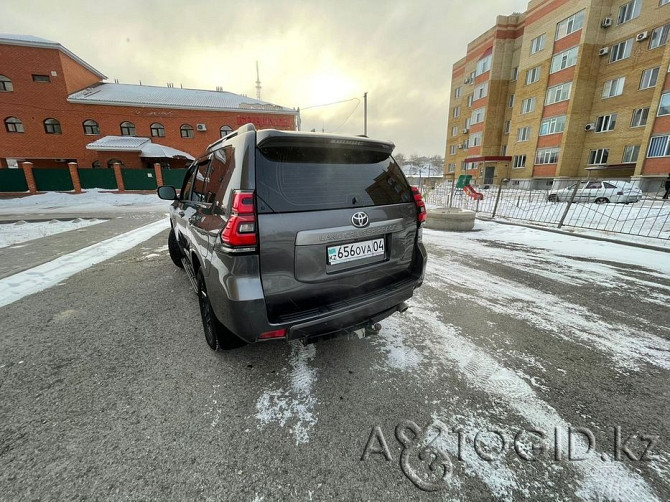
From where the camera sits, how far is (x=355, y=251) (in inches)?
85.1

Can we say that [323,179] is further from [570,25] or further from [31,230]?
[570,25]

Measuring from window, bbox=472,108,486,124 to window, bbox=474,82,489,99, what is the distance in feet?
5.10

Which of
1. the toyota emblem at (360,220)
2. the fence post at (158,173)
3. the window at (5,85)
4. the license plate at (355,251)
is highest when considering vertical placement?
the window at (5,85)

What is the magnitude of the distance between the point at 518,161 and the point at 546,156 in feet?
9.96

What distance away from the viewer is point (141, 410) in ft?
6.45

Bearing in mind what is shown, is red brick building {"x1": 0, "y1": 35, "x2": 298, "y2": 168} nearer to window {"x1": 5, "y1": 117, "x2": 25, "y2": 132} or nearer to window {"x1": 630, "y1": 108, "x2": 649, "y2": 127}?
window {"x1": 5, "y1": 117, "x2": 25, "y2": 132}

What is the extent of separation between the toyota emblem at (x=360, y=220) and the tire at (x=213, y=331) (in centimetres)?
138

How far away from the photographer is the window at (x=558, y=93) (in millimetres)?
24766

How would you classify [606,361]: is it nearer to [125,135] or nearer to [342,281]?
[342,281]

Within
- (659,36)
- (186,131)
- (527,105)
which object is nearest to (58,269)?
(186,131)

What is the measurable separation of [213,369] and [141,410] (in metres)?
0.55

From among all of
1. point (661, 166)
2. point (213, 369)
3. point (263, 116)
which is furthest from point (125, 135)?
point (661, 166)

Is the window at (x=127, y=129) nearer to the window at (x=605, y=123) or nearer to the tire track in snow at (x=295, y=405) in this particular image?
the tire track in snow at (x=295, y=405)

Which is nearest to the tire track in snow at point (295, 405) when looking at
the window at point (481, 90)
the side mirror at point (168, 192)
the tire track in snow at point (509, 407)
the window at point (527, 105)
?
the tire track in snow at point (509, 407)
